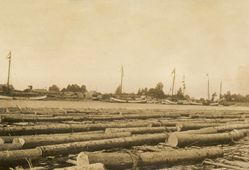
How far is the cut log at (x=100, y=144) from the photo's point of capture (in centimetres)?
839

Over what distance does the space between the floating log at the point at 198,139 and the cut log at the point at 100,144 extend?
19.1 inches

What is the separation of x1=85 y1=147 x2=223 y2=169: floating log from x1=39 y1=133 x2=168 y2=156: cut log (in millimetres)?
1242

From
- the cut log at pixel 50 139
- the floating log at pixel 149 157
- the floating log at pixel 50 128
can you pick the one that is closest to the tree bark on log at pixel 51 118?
the floating log at pixel 50 128

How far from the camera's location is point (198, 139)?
11438 millimetres

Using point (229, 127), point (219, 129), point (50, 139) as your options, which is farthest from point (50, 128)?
point (229, 127)

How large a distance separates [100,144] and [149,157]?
1514mm

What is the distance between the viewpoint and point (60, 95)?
1901 inches

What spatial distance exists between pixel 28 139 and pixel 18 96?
114 feet

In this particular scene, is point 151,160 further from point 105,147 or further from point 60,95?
point 60,95

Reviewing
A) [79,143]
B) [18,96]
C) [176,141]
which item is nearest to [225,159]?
[176,141]

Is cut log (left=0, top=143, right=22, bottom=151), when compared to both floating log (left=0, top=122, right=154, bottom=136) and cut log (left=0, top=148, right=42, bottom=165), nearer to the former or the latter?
cut log (left=0, top=148, right=42, bottom=165)

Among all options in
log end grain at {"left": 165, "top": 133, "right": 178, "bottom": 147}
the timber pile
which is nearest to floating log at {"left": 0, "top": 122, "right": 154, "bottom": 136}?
the timber pile

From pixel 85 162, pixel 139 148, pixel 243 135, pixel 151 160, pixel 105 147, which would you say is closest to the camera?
pixel 85 162

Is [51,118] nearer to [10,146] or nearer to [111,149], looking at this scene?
[111,149]
